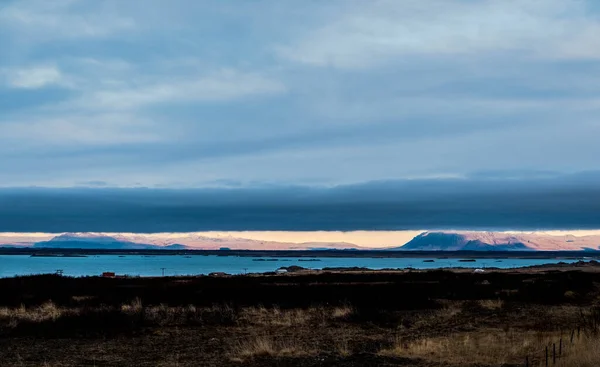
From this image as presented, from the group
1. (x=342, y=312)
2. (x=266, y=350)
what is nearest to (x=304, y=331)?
(x=342, y=312)

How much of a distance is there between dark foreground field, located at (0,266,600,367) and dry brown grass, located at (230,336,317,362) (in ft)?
0.12

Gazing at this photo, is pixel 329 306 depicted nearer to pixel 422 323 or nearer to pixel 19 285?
Result: pixel 422 323

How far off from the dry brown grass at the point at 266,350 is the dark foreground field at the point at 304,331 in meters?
0.04

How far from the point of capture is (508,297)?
110 feet

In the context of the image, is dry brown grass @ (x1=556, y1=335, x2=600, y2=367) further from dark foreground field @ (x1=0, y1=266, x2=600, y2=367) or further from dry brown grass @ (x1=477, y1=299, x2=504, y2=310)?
dry brown grass @ (x1=477, y1=299, x2=504, y2=310)

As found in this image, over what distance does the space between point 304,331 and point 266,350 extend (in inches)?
197

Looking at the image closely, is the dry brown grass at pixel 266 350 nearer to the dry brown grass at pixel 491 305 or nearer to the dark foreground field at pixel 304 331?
the dark foreground field at pixel 304 331

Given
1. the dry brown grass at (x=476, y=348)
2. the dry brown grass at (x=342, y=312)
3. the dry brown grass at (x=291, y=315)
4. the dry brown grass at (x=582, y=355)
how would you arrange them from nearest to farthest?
the dry brown grass at (x=582, y=355) < the dry brown grass at (x=476, y=348) < the dry brown grass at (x=291, y=315) < the dry brown grass at (x=342, y=312)

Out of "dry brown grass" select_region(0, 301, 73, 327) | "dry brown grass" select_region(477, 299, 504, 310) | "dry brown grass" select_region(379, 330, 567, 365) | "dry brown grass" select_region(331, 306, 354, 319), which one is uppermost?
"dry brown grass" select_region(0, 301, 73, 327)

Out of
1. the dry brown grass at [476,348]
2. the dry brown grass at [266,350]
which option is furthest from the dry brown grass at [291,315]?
the dry brown grass at [476,348]

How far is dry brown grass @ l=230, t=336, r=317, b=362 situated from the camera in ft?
54.3

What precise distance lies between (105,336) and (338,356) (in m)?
8.14

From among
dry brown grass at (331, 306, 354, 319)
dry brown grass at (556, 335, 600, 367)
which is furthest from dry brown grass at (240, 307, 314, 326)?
dry brown grass at (556, 335, 600, 367)

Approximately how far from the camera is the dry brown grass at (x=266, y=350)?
54.3 feet
